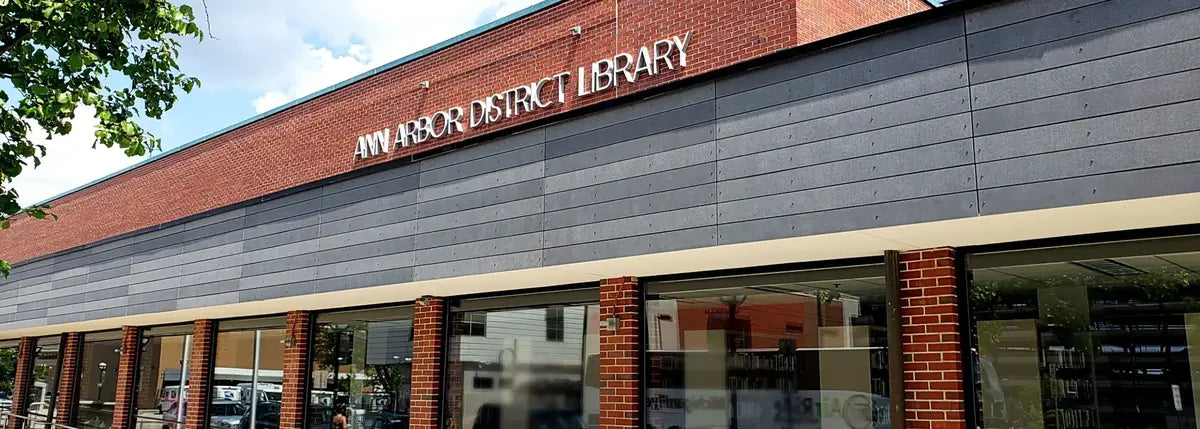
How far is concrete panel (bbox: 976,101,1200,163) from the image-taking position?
5605 millimetres

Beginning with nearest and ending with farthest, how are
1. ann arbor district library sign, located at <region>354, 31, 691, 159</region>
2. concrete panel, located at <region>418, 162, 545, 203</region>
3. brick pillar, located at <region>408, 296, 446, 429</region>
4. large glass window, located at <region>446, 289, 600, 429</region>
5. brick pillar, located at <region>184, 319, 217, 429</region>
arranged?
concrete panel, located at <region>418, 162, 545, 203</region>
large glass window, located at <region>446, 289, 600, 429</region>
ann arbor district library sign, located at <region>354, 31, 691, 159</region>
brick pillar, located at <region>408, 296, 446, 429</region>
brick pillar, located at <region>184, 319, 217, 429</region>

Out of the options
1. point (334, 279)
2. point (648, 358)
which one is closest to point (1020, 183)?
point (648, 358)

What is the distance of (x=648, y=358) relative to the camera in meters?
9.80

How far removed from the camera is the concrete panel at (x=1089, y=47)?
567 cm

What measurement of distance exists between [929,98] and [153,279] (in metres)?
13.0

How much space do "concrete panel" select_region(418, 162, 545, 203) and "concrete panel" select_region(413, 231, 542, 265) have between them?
589 millimetres

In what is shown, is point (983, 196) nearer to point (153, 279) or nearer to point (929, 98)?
point (929, 98)

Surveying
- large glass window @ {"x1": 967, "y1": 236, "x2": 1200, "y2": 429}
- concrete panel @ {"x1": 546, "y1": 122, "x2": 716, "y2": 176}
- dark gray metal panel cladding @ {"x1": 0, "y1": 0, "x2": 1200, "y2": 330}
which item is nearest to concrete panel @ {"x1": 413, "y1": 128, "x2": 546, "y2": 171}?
dark gray metal panel cladding @ {"x1": 0, "y1": 0, "x2": 1200, "y2": 330}

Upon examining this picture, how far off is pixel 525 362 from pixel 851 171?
5.33m

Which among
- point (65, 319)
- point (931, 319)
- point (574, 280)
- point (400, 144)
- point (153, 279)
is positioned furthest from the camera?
point (65, 319)

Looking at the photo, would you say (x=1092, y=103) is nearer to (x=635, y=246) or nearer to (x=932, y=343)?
(x=932, y=343)

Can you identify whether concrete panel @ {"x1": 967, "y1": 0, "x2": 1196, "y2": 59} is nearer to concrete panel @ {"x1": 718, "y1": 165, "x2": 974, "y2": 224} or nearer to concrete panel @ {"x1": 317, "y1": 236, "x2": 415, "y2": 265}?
concrete panel @ {"x1": 718, "y1": 165, "x2": 974, "y2": 224}

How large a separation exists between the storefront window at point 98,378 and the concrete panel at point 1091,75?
59.0 ft

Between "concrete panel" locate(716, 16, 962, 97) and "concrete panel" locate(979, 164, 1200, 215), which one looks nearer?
"concrete panel" locate(979, 164, 1200, 215)
